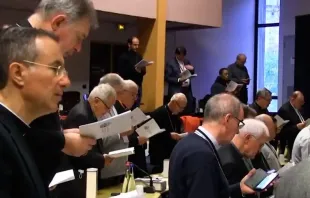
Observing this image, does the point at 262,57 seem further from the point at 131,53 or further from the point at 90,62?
the point at 131,53

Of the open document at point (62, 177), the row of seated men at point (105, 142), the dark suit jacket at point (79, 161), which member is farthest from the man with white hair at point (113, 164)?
the open document at point (62, 177)

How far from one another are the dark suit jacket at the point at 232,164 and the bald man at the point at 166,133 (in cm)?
350

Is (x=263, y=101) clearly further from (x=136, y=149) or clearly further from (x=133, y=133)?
(x=133, y=133)

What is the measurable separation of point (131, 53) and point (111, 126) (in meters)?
6.85

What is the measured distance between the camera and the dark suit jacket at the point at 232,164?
395 cm

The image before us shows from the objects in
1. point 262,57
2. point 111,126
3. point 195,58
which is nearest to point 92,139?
point 111,126

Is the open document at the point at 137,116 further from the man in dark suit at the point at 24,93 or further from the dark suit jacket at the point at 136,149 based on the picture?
the man in dark suit at the point at 24,93

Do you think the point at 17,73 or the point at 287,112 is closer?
the point at 17,73

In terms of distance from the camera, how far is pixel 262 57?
15969 millimetres

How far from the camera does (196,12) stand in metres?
11.5

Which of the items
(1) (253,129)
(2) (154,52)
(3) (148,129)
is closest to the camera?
(1) (253,129)

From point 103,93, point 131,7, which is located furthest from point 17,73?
point 131,7

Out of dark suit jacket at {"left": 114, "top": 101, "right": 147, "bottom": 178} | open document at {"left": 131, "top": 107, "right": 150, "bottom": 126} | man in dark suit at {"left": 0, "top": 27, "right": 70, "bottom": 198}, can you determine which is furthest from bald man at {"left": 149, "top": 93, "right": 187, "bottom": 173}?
man in dark suit at {"left": 0, "top": 27, "right": 70, "bottom": 198}

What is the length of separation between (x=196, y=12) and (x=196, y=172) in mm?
8790
